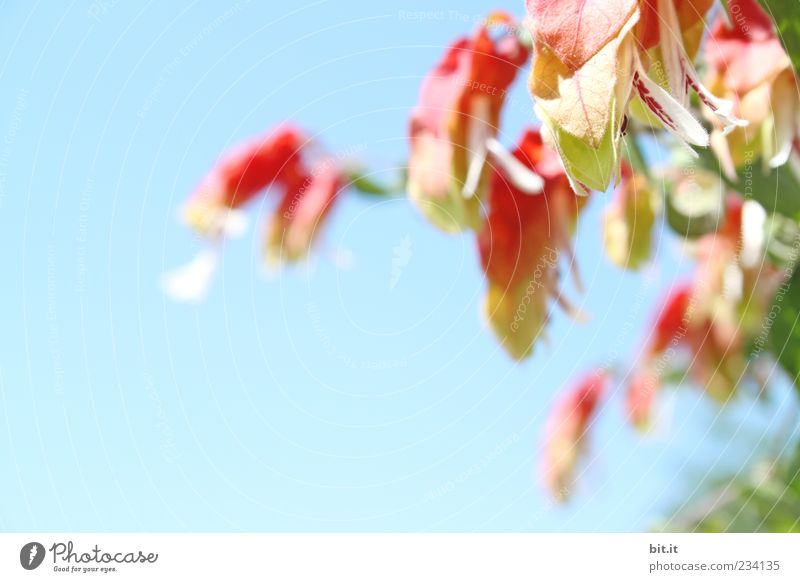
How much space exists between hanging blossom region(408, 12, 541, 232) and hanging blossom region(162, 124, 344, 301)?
5.6 inches

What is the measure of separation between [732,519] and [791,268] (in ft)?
0.76

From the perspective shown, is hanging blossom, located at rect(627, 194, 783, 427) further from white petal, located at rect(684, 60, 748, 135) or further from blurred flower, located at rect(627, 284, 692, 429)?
white petal, located at rect(684, 60, 748, 135)

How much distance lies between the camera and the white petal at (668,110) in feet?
1.14

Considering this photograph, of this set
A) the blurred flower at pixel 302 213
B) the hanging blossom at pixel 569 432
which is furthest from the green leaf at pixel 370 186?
the hanging blossom at pixel 569 432

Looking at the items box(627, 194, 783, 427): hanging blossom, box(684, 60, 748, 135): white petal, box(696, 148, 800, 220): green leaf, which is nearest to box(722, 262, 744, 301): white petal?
box(627, 194, 783, 427): hanging blossom

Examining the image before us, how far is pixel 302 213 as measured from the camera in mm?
636

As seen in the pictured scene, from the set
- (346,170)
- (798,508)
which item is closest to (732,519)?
(798,508)

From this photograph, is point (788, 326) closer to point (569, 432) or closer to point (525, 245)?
point (525, 245)

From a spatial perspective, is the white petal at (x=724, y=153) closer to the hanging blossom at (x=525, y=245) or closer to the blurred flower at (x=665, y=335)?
the hanging blossom at (x=525, y=245)

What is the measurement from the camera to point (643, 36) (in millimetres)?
372

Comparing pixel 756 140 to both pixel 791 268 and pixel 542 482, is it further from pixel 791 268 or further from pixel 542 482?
pixel 542 482
